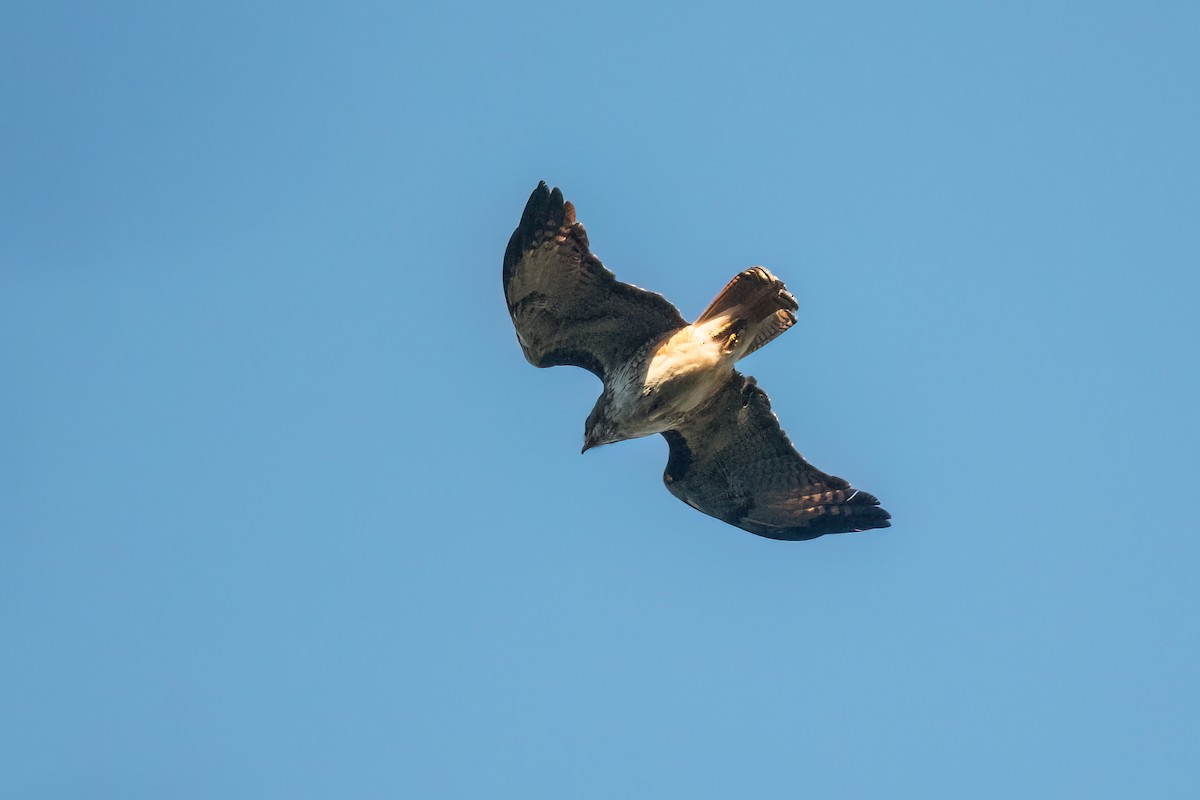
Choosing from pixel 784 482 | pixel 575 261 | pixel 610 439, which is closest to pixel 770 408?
pixel 784 482

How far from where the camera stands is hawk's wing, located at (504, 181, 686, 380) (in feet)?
47.3

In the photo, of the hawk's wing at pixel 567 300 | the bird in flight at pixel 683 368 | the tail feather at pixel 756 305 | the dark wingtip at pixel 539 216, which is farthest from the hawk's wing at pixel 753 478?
the dark wingtip at pixel 539 216

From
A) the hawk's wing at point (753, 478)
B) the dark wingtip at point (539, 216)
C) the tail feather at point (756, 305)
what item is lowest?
the hawk's wing at point (753, 478)

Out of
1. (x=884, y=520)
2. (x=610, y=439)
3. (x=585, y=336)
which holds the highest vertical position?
(x=585, y=336)

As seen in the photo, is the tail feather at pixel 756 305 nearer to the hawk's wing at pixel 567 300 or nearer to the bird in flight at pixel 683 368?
the bird in flight at pixel 683 368

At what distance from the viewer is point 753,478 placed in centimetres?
1612

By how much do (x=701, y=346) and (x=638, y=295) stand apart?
94 cm

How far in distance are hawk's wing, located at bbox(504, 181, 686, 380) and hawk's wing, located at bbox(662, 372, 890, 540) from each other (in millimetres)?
1321

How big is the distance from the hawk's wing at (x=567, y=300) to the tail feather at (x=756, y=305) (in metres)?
0.58

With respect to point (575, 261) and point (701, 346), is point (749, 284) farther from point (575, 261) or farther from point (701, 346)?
point (575, 261)

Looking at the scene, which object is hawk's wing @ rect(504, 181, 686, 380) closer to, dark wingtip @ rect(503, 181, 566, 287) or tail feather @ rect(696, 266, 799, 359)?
dark wingtip @ rect(503, 181, 566, 287)

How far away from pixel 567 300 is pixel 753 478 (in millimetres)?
3355

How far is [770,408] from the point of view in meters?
15.7

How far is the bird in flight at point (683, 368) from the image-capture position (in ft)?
48.0
